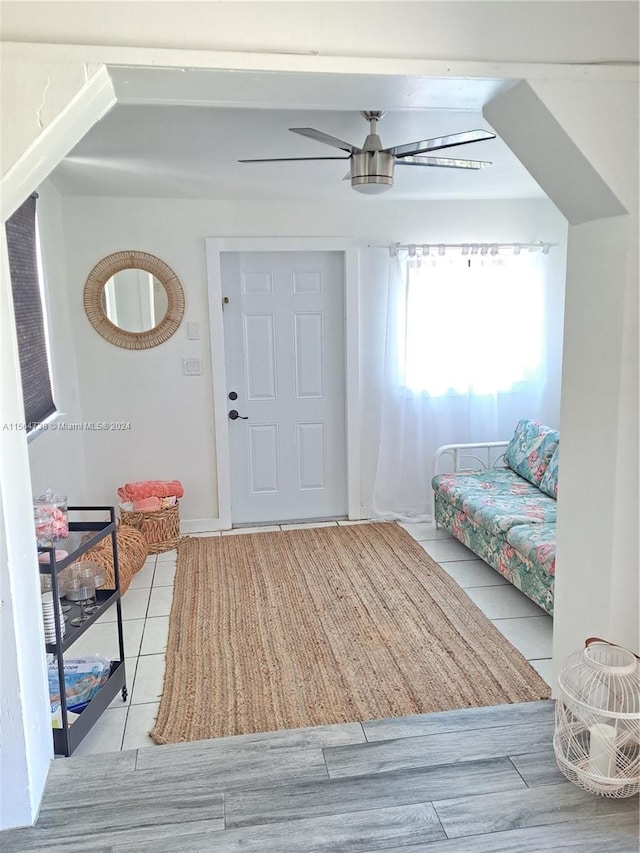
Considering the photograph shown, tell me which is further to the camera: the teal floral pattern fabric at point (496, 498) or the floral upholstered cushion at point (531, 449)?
the floral upholstered cushion at point (531, 449)

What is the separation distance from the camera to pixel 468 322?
182 inches

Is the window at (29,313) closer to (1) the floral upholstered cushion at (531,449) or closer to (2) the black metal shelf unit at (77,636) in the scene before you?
(2) the black metal shelf unit at (77,636)

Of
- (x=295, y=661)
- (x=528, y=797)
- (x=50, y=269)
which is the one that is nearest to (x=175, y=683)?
(x=295, y=661)

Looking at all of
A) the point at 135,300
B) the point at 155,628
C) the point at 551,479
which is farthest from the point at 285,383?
the point at 155,628

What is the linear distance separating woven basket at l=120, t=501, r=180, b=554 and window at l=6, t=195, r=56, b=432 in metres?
1.01

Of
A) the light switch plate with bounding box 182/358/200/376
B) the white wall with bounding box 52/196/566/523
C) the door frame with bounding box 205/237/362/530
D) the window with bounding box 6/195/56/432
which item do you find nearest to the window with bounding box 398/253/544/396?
the white wall with bounding box 52/196/566/523

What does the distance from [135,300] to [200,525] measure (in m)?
1.62

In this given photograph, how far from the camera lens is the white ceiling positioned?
5.30ft

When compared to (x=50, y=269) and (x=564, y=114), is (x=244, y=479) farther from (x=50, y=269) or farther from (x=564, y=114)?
(x=564, y=114)

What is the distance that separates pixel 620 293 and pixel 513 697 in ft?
5.34

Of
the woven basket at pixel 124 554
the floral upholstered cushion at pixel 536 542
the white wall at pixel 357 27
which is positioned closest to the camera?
the white wall at pixel 357 27

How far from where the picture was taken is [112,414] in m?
4.42

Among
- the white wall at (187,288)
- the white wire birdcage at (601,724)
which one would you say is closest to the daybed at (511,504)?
the white wall at (187,288)

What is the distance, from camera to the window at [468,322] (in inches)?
179
